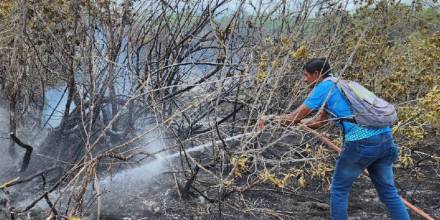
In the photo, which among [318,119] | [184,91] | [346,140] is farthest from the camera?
[184,91]

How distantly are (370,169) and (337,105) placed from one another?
689mm

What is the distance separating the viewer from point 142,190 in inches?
246

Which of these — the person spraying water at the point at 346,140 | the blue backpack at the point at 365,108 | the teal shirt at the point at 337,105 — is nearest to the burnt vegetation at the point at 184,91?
the person spraying water at the point at 346,140

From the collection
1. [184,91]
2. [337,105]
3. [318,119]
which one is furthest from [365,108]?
[184,91]

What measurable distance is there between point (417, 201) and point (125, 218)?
10.2ft

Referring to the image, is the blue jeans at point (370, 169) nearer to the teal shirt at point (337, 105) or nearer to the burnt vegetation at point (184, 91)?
the teal shirt at point (337, 105)

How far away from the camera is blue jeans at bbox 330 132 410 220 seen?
480cm

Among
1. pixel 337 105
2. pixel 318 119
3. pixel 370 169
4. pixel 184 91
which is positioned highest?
pixel 184 91

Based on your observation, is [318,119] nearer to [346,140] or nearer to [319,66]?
[346,140]

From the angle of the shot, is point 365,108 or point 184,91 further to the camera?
point 184,91

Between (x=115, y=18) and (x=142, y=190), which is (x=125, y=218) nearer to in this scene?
(x=142, y=190)

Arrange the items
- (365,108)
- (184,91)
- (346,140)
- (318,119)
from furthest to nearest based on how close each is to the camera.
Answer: (184,91) < (318,119) < (346,140) < (365,108)

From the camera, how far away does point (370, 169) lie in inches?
200

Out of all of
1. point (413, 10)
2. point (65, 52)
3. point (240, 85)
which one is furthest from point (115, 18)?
point (413, 10)
